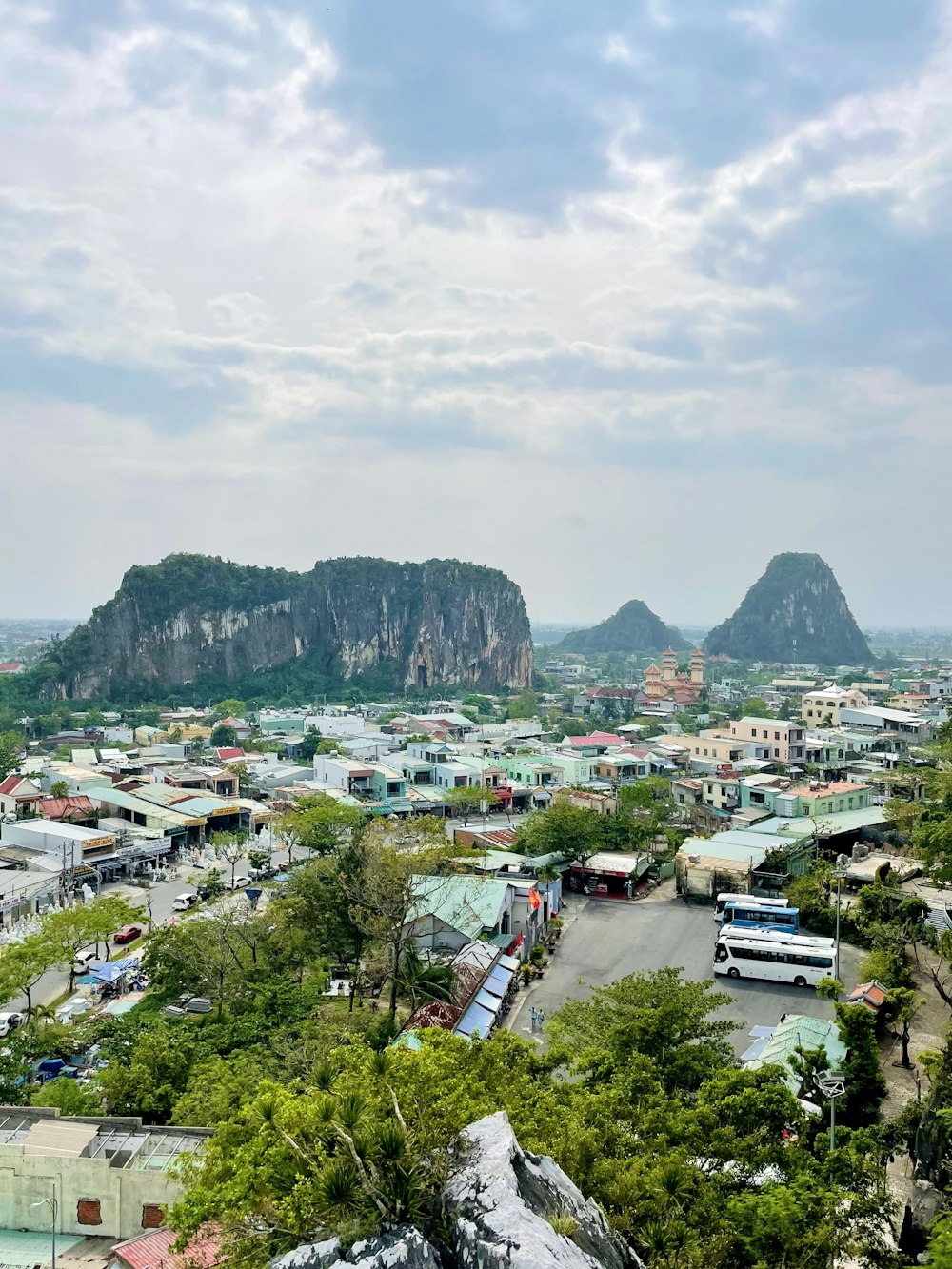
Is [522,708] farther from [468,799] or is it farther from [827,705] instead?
[468,799]

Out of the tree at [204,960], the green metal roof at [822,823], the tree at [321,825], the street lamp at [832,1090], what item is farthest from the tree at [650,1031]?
the green metal roof at [822,823]

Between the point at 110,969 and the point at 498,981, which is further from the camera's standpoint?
the point at 110,969

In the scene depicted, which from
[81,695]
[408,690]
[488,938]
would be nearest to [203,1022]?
[488,938]

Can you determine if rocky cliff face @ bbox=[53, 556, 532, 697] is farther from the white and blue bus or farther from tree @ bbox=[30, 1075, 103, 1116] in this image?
tree @ bbox=[30, 1075, 103, 1116]

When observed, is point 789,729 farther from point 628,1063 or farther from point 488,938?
point 628,1063

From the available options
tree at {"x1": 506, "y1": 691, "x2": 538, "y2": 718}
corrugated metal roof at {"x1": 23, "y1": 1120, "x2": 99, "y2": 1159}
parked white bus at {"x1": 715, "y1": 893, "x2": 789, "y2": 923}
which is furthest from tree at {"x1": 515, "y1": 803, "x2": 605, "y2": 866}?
tree at {"x1": 506, "y1": 691, "x2": 538, "y2": 718}

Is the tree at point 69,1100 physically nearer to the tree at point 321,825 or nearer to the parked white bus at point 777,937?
the tree at point 321,825

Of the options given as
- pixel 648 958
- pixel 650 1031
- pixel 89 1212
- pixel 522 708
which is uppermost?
pixel 650 1031

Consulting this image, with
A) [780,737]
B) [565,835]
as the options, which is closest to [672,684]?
[780,737]
